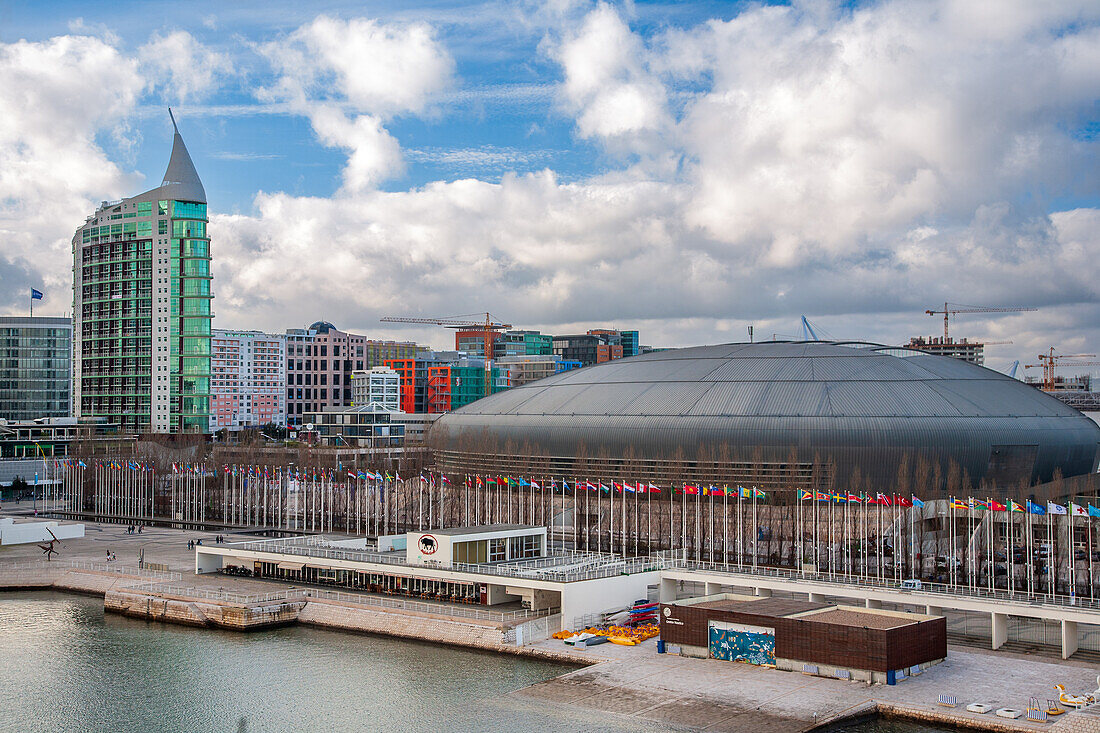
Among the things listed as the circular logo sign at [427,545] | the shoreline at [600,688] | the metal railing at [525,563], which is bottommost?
the shoreline at [600,688]

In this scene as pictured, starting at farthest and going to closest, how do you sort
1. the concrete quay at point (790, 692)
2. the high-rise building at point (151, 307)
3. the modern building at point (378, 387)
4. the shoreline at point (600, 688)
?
1. the modern building at point (378, 387)
2. the high-rise building at point (151, 307)
3. the concrete quay at point (790, 692)
4. the shoreline at point (600, 688)

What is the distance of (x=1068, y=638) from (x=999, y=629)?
261 cm

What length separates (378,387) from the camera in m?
192

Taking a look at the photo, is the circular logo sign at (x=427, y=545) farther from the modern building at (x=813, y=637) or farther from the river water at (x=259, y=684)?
the modern building at (x=813, y=637)

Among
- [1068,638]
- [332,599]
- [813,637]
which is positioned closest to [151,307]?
[332,599]

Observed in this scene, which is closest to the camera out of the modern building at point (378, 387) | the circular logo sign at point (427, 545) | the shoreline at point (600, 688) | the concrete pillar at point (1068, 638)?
the shoreline at point (600, 688)

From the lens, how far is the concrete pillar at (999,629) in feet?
146

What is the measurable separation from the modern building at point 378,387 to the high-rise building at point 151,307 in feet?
153

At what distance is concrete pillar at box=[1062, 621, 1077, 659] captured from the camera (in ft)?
140

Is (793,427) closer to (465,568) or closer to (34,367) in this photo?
(465,568)

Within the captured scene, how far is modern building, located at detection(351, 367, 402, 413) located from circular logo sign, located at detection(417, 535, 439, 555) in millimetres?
134794

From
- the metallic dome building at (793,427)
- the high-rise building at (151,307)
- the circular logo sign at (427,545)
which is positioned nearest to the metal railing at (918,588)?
the circular logo sign at (427,545)

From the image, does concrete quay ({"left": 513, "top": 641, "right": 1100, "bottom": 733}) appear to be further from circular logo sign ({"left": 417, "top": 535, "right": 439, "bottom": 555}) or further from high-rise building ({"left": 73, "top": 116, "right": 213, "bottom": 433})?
high-rise building ({"left": 73, "top": 116, "right": 213, "bottom": 433})

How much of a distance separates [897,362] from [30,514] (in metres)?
Result: 76.8
